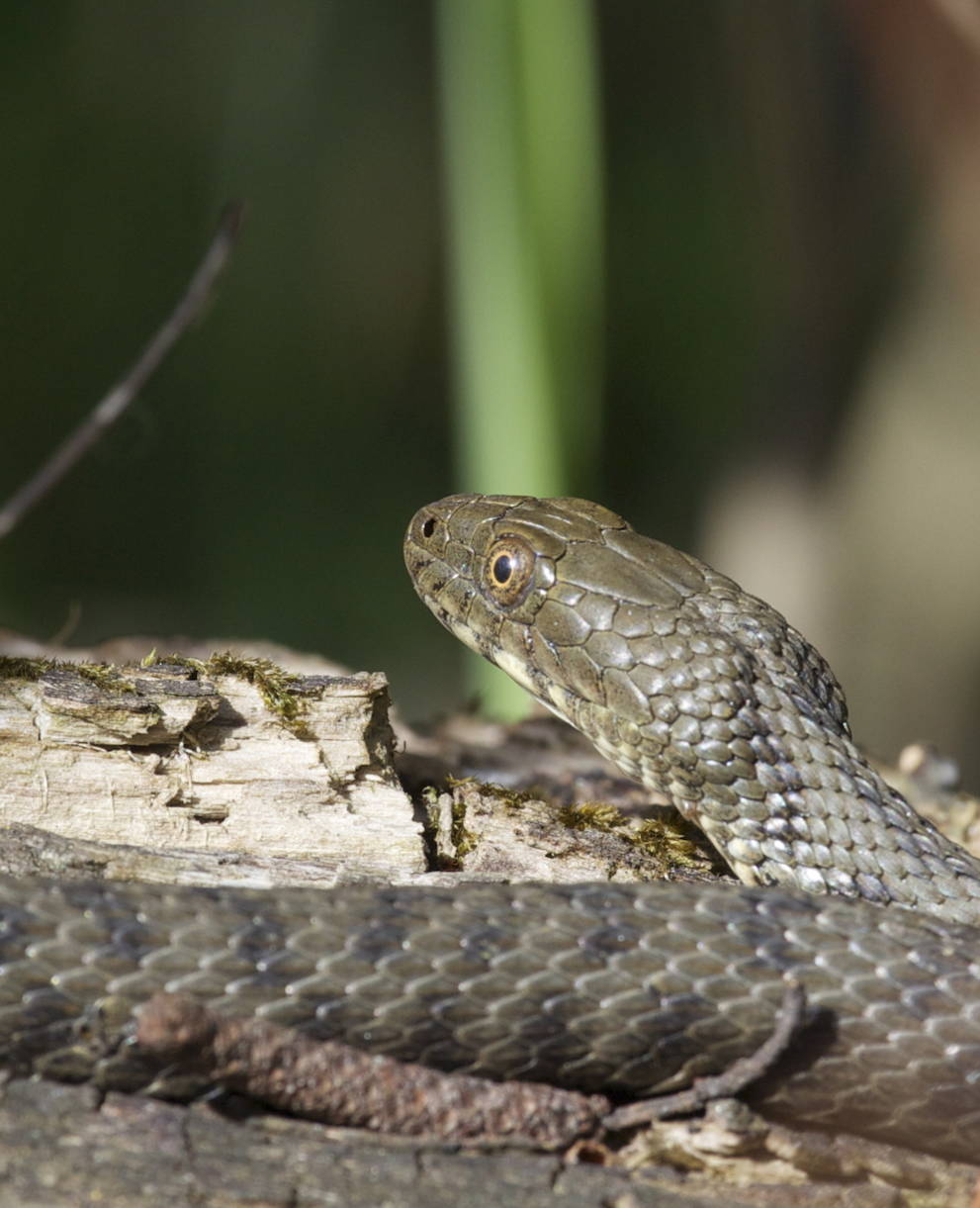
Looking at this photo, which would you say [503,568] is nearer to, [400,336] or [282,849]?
[282,849]

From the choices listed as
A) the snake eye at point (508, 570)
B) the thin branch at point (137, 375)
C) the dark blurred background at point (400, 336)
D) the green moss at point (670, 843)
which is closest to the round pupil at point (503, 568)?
the snake eye at point (508, 570)

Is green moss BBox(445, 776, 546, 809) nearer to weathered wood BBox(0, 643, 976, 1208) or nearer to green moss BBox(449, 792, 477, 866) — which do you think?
weathered wood BBox(0, 643, 976, 1208)

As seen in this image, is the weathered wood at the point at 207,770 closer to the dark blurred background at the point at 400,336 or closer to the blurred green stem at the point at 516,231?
the blurred green stem at the point at 516,231

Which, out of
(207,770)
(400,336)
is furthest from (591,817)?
(400,336)

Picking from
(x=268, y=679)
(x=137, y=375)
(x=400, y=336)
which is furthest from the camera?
(x=400, y=336)

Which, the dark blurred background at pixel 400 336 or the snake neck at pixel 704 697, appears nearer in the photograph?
the snake neck at pixel 704 697

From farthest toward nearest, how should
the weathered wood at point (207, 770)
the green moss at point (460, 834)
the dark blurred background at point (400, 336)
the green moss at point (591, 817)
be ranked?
the dark blurred background at point (400, 336)
the green moss at point (591, 817)
the green moss at point (460, 834)
the weathered wood at point (207, 770)

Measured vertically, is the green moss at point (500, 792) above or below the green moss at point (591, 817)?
above
